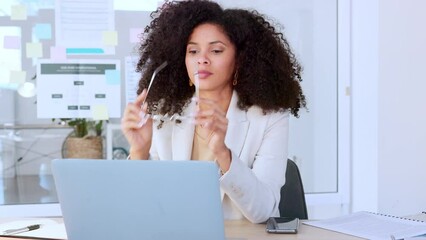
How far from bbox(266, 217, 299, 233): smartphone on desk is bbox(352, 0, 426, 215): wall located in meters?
1.75

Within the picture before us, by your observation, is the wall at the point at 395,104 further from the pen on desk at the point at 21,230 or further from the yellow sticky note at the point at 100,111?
the pen on desk at the point at 21,230

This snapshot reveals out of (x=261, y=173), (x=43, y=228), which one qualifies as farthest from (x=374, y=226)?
(x=43, y=228)

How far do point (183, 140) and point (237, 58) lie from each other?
1.04 feet

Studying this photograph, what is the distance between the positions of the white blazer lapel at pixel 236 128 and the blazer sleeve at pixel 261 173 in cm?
2

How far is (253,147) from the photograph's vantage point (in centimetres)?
164

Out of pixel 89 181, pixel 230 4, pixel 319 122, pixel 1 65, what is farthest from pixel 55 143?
pixel 89 181

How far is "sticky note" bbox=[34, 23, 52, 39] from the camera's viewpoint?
289cm

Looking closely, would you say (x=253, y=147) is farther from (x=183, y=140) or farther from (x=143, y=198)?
(x=143, y=198)

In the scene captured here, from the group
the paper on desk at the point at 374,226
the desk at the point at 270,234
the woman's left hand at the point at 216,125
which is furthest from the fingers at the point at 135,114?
the paper on desk at the point at 374,226

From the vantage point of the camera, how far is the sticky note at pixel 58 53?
114 inches

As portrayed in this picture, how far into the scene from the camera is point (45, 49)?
2.89 m

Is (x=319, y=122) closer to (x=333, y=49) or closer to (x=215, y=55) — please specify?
(x=333, y=49)

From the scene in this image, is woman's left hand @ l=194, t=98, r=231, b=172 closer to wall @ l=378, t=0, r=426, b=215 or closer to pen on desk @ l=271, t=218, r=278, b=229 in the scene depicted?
pen on desk @ l=271, t=218, r=278, b=229

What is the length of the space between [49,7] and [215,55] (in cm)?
163
